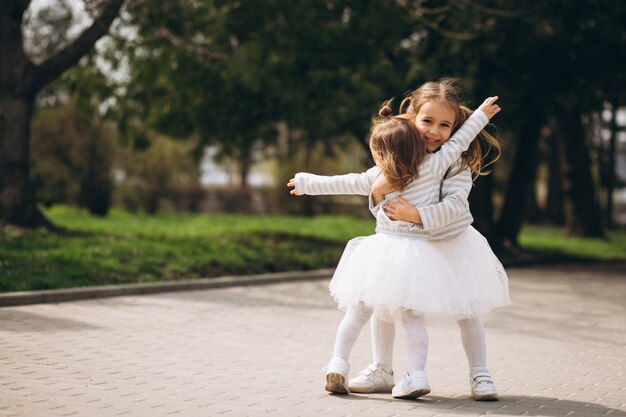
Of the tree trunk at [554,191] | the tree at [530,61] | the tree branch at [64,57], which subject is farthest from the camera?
the tree trunk at [554,191]

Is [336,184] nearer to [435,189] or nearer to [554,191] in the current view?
[435,189]

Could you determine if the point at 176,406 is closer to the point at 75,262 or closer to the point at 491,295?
the point at 491,295

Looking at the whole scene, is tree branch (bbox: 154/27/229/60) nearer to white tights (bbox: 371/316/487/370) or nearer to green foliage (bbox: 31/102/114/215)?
green foliage (bbox: 31/102/114/215)

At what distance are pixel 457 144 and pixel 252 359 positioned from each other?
2.50 metres

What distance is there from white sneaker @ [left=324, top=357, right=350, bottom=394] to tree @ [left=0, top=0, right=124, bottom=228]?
36.5 ft

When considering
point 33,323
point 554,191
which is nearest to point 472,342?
point 33,323

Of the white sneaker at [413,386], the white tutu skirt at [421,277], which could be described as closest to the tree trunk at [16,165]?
the white tutu skirt at [421,277]

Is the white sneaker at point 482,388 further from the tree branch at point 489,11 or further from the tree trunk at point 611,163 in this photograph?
the tree trunk at point 611,163

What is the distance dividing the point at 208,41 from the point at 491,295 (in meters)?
14.5

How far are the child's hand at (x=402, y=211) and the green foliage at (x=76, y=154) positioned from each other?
22935 mm

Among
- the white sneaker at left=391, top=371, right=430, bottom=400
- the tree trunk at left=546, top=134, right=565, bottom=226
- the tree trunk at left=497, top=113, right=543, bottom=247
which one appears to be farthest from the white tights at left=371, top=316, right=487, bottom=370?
the tree trunk at left=546, top=134, right=565, bottom=226

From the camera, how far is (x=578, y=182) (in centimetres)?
2848

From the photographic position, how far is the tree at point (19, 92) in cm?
1583

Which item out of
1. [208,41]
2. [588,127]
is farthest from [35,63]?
[588,127]
